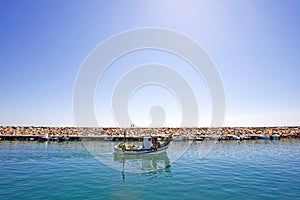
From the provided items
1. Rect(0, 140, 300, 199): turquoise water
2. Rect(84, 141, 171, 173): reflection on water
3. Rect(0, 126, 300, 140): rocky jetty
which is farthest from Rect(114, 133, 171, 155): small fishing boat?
Rect(0, 126, 300, 140): rocky jetty

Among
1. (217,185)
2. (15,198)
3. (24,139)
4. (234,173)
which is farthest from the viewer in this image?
(24,139)

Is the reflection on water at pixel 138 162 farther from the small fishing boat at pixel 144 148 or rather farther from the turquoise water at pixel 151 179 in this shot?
the small fishing boat at pixel 144 148

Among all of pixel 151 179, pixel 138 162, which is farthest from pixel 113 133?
pixel 151 179

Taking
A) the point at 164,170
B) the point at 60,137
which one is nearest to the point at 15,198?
the point at 164,170

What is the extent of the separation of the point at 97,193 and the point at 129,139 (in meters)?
52.5

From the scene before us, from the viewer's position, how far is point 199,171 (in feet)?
101

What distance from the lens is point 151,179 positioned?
88.9 feet

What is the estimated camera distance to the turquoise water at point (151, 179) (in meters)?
21.0

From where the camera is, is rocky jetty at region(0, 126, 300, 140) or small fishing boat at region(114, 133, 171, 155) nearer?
small fishing boat at region(114, 133, 171, 155)

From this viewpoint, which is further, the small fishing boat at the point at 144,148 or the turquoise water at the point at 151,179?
the small fishing boat at the point at 144,148

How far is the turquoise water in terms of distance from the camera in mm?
21031

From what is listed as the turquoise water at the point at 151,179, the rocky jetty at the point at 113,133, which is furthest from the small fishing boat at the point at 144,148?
the rocky jetty at the point at 113,133

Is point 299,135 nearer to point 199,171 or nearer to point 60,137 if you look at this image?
point 199,171

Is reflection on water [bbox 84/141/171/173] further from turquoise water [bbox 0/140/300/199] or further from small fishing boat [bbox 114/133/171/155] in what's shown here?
small fishing boat [bbox 114/133/171/155]
